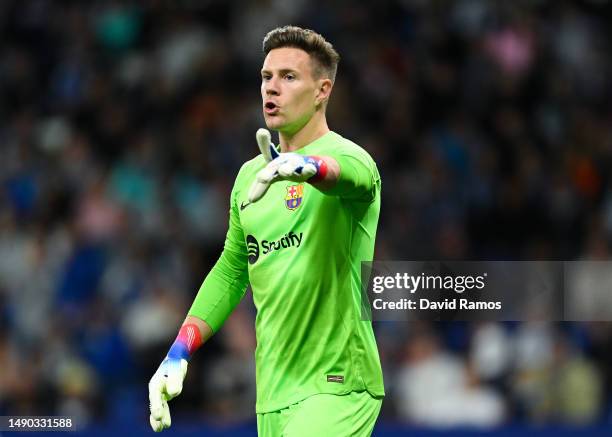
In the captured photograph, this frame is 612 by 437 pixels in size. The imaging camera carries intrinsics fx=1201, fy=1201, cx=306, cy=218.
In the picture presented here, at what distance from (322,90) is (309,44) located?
203 mm

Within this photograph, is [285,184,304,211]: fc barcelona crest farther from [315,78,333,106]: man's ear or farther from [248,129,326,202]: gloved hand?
[248,129,326,202]: gloved hand

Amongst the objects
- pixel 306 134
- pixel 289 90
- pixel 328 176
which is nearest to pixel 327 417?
pixel 328 176

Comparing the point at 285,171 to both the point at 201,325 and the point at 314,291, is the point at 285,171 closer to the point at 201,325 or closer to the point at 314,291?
the point at 314,291

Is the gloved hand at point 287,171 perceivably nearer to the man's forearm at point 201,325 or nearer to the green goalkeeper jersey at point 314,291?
the green goalkeeper jersey at point 314,291

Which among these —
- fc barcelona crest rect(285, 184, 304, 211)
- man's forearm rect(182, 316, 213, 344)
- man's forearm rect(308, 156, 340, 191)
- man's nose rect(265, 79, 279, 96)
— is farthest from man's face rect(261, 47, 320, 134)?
man's forearm rect(182, 316, 213, 344)

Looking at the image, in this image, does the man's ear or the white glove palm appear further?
the man's ear

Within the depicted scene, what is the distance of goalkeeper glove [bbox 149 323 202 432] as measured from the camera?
15.9ft

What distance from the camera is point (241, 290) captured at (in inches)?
214

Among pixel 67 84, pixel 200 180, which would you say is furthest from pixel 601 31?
pixel 67 84

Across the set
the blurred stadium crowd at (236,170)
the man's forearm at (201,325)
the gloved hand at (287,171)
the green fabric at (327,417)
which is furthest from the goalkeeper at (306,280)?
the blurred stadium crowd at (236,170)

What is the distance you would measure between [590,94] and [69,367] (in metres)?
5.43

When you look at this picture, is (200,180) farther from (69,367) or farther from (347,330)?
(347,330)

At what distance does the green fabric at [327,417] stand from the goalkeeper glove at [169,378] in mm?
415

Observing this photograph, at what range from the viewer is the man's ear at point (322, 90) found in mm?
5098
